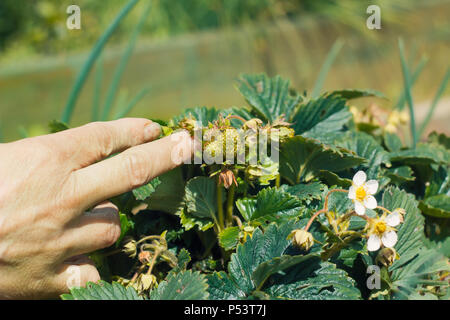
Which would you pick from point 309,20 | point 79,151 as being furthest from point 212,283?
point 309,20

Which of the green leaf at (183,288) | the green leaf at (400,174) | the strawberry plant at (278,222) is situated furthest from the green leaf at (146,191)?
the green leaf at (400,174)

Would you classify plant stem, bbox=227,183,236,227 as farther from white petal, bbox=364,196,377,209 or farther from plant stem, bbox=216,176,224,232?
white petal, bbox=364,196,377,209

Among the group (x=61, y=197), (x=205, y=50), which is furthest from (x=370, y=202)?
(x=205, y=50)

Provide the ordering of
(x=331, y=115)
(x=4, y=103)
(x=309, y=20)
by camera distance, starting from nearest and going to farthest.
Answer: (x=331, y=115) < (x=4, y=103) < (x=309, y=20)

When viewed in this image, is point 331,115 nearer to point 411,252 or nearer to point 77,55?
point 411,252

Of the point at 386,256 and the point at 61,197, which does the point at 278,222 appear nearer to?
the point at 386,256

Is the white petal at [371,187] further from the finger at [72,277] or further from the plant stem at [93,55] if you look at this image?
the plant stem at [93,55]

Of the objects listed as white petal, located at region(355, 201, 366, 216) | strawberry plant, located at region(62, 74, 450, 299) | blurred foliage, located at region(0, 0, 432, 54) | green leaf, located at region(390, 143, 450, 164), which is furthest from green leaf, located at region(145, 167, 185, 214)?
blurred foliage, located at region(0, 0, 432, 54)
